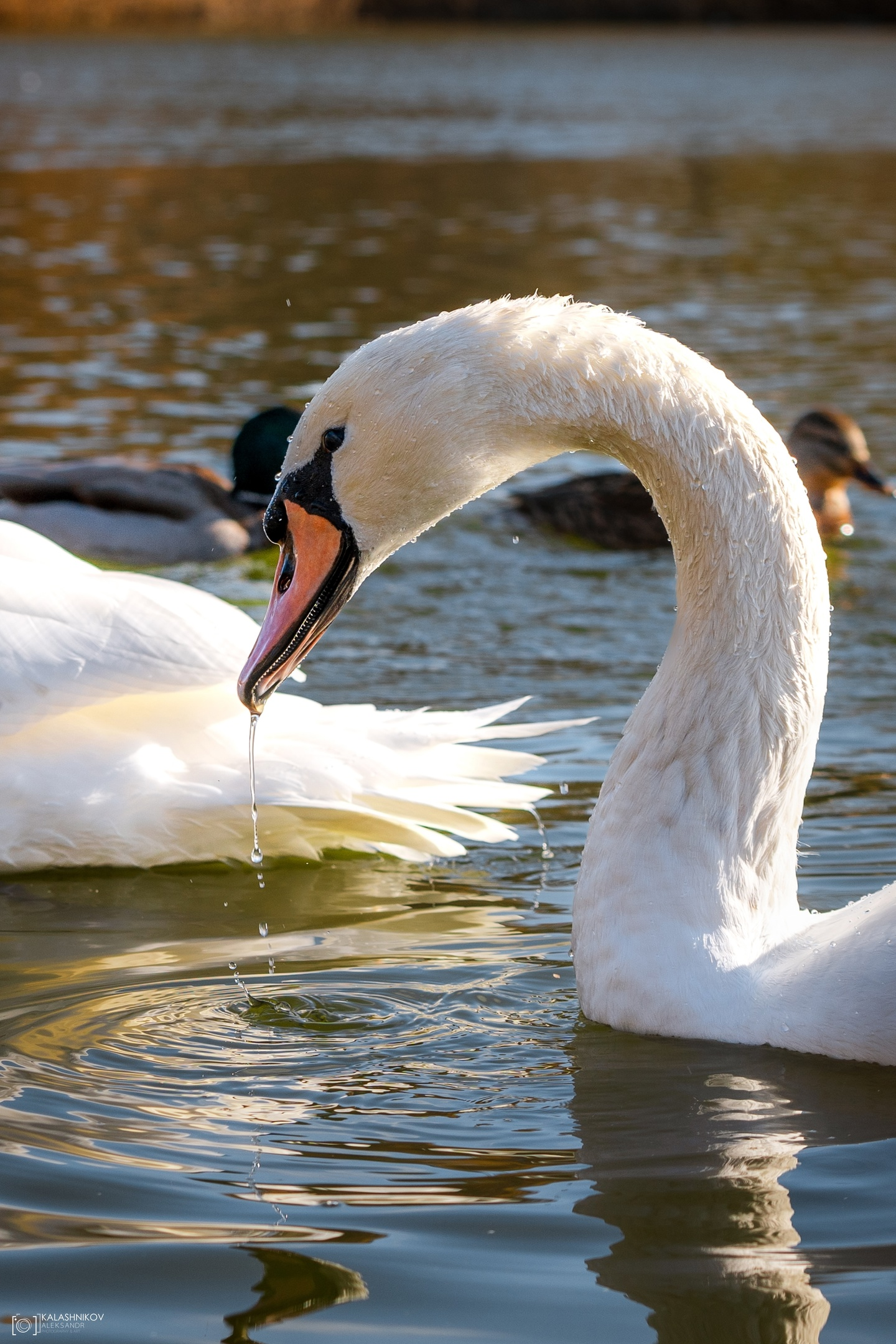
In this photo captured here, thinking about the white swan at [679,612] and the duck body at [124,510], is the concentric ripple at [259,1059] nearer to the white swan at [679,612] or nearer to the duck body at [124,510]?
the white swan at [679,612]

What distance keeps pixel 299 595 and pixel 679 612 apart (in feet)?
2.27

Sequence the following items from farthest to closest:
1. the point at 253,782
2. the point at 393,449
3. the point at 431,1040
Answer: the point at 253,782 < the point at 431,1040 < the point at 393,449

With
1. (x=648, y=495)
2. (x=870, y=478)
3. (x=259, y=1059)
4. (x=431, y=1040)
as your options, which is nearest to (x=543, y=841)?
(x=431, y=1040)

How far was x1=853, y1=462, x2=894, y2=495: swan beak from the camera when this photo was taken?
381 inches

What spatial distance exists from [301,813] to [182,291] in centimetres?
1143

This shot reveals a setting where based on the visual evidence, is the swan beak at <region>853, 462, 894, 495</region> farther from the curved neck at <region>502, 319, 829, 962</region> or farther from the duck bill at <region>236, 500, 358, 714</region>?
the duck bill at <region>236, 500, 358, 714</region>

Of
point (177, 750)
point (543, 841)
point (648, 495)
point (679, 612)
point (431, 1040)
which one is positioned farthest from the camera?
point (648, 495)

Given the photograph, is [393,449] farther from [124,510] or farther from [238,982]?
[124,510]

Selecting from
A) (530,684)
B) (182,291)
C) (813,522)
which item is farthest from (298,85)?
(813,522)

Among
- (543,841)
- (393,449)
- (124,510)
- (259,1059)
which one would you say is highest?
(124,510)

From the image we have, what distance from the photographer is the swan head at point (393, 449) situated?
3.50 meters

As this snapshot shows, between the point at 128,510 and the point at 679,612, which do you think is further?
the point at 128,510

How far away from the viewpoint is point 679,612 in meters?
3.80

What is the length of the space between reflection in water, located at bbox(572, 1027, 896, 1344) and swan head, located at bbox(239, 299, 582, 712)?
0.97 m
